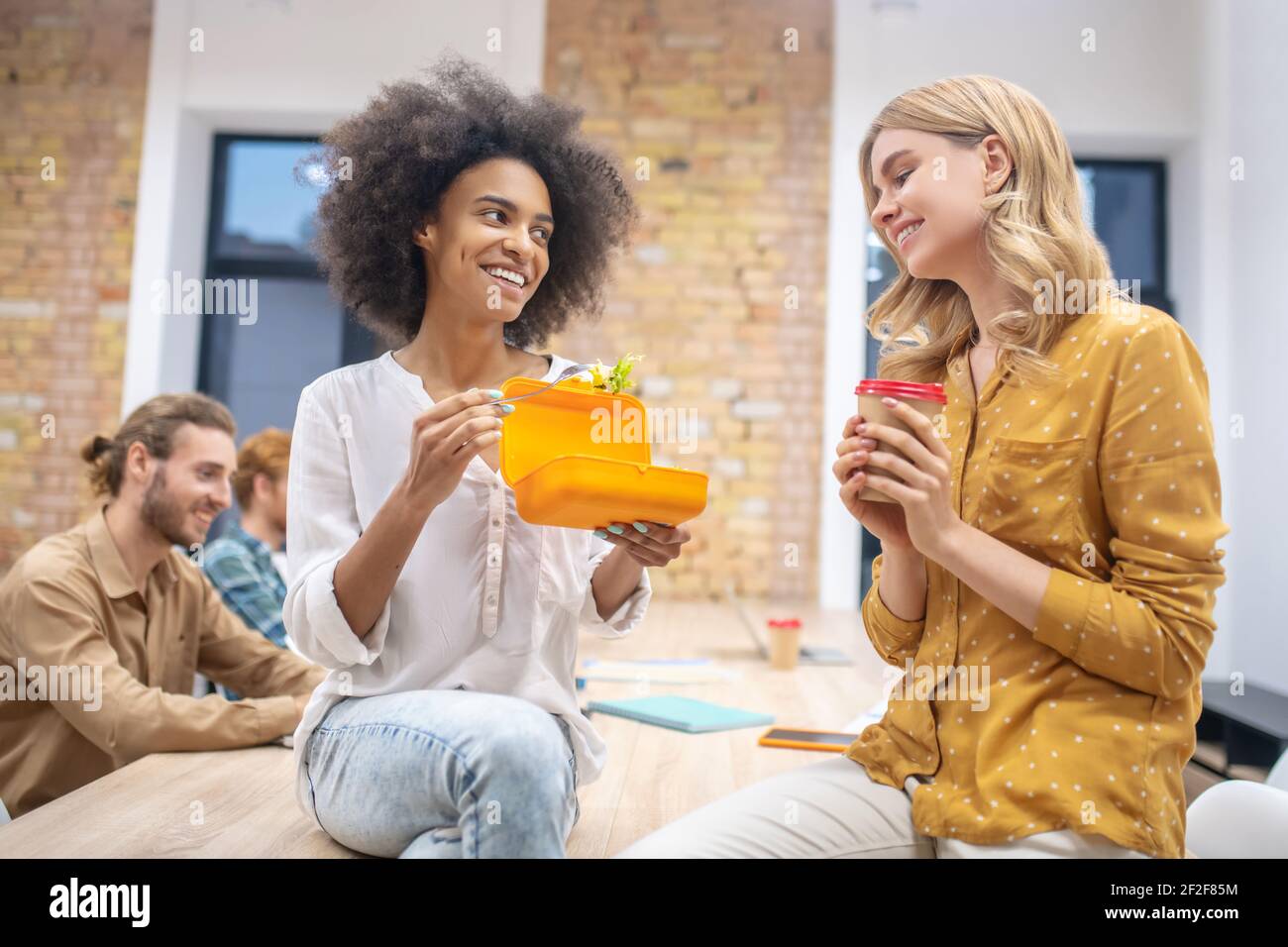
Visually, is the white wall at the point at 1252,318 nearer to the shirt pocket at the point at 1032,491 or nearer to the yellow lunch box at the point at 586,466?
the shirt pocket at the point at 1032,491

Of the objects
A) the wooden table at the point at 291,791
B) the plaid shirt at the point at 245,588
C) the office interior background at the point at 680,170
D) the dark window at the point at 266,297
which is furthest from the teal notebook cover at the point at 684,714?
the dark window at the point at 266,297

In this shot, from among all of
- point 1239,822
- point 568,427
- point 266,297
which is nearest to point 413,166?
point 568,427

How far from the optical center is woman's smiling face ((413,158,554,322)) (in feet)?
5.45

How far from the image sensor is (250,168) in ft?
22.5

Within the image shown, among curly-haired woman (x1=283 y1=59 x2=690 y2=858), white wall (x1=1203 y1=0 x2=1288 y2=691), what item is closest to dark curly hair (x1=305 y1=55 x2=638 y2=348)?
curly-haired woman (x1=283 y1=59 x2=690 y2=858)

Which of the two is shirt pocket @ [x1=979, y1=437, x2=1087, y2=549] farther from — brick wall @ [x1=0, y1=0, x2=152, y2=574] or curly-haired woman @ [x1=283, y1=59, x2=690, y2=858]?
brick wall @ [x1=0, y1=0, x2=152, y2=574]

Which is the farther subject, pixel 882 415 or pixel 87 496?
pixel 87 496

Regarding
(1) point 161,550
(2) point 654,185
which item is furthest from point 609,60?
(1) point 161,550

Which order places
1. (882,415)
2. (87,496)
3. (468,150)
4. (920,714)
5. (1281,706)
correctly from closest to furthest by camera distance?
(882,415)
(920,714)
(468,150)
(1281,706)
(87,496)

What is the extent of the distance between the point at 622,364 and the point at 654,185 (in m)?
5.24

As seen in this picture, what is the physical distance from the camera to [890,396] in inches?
48.8

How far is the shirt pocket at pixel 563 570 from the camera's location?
63.6 inches

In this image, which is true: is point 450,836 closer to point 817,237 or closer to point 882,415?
point 882,415

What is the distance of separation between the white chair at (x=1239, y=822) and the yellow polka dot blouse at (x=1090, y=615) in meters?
0.28
